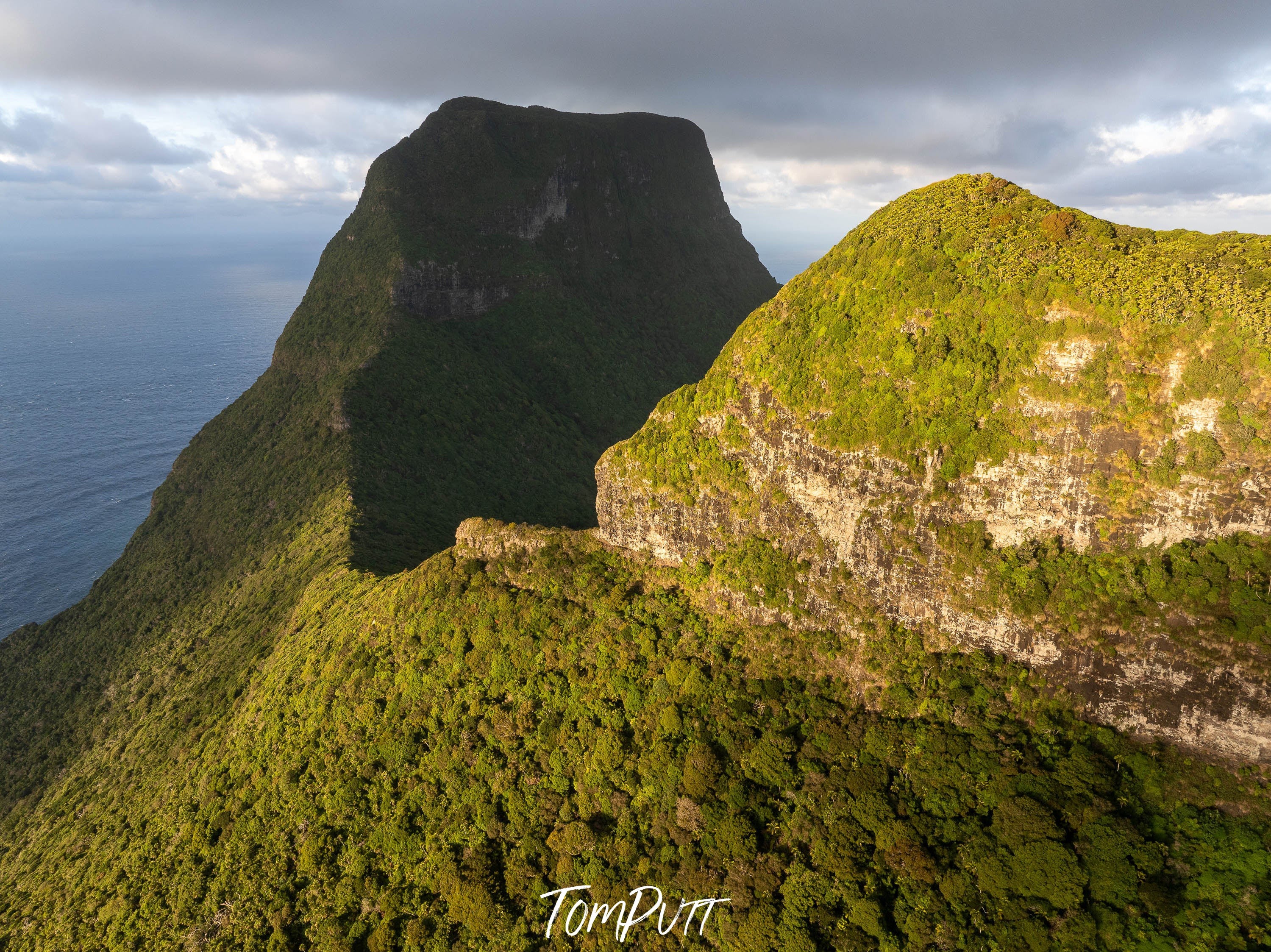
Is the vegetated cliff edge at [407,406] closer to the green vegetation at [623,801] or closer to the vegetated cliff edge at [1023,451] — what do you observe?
the green vegetation at [623,801]

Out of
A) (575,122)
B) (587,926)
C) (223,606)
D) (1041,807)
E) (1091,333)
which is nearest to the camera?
(1041,807)

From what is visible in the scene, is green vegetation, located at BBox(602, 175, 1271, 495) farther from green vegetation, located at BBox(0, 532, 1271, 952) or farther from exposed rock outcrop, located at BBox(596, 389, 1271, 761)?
A: green vegetation, located at BBox(0, 532, 1271, 952)

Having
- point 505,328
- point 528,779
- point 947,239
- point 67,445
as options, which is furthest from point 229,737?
point 67,445

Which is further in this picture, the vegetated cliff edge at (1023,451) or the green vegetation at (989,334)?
the green vegetation at (989,334)

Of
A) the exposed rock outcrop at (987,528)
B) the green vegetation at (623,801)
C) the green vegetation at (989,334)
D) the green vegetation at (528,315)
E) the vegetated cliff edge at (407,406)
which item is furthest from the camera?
the green vegetation at (528,315)

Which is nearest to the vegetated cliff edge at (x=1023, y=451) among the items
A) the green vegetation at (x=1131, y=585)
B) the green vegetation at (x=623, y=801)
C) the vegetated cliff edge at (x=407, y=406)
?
the green vegetation at (x=1131, y=585)

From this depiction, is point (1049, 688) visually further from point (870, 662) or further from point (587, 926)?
point (587, 926)
